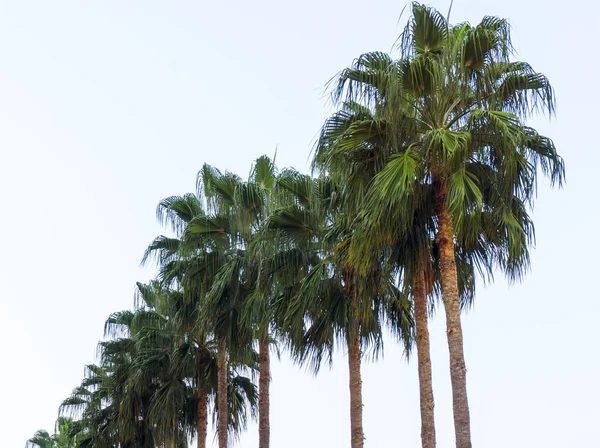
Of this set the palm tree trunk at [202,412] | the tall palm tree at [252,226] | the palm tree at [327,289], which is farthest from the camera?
the palm tree trunk at [202,412]

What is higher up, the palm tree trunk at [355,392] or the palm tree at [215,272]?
the palm tree at [215,272]

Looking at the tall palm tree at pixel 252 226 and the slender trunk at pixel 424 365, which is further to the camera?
the tall palm tree at pixel 252 226

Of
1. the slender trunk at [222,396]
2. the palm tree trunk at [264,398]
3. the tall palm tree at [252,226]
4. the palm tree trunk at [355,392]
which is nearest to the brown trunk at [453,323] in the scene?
the palm tree trunk at [355,392]

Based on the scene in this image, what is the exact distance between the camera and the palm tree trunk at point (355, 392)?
16875mm

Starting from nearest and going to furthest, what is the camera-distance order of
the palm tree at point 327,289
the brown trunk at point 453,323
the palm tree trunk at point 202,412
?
the brown trunk at point 453,323 → the palm tree at point 327,289 → the palm tree trunk at point 202,412

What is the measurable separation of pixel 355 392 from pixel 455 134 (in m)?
6.21

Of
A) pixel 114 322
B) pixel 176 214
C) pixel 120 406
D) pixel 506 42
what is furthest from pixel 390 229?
pixel 114 322

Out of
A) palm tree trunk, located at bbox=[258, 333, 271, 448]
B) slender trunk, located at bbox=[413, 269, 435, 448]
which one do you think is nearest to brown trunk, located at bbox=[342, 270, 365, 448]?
slender trunk, located at bbox=[413, 269, 435, 448]

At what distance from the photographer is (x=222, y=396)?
2252 centimetres

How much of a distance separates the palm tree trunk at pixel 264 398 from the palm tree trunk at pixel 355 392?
9.91 ft

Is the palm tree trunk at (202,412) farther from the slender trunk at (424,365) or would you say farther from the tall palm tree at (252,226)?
the slender trunk at (424,365)

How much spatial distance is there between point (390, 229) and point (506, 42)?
3.51 metres

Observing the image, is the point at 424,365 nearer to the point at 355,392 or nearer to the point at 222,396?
the point at 355,392

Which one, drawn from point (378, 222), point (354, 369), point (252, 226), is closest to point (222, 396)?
point (252, 226)
